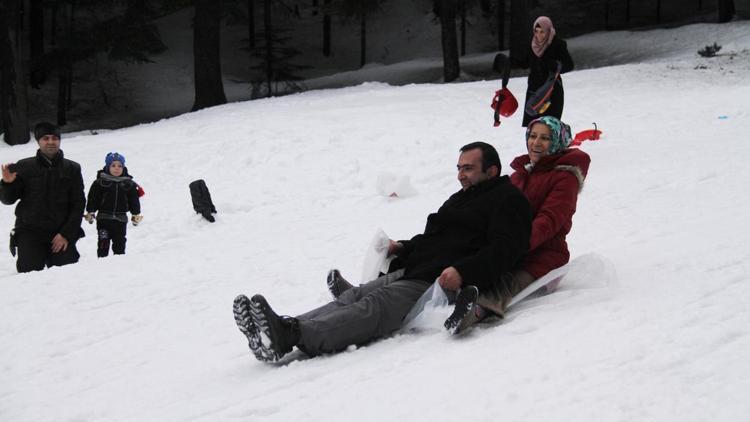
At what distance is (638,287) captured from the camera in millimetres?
4520

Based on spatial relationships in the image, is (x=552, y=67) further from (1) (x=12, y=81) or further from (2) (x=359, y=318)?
(1) (x=12, y=81)

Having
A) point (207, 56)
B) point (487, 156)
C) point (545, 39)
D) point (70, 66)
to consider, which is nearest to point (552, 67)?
point (545, 39)

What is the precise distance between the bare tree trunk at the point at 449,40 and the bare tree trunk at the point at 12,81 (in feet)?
40.8

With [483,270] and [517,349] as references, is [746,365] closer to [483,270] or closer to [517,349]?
[517,349]

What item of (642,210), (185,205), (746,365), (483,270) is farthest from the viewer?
(185,205)

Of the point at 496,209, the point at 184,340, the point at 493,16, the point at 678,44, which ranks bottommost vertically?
the point at 184,340

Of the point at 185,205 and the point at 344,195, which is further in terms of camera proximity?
the point at 185,205

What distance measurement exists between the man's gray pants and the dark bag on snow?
5824 millimetres

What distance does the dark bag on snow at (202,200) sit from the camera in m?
10.0

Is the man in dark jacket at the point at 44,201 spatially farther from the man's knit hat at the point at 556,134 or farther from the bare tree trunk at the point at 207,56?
the bare tree trunk at the point at 207,56

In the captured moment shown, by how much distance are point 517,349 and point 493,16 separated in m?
39.9

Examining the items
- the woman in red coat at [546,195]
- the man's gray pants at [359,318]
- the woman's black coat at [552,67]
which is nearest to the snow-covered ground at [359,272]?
the man's gray pants at [359,318]

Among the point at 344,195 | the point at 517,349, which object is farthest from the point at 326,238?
the point at 517,349

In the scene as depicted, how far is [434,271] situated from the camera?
457 centimetres
